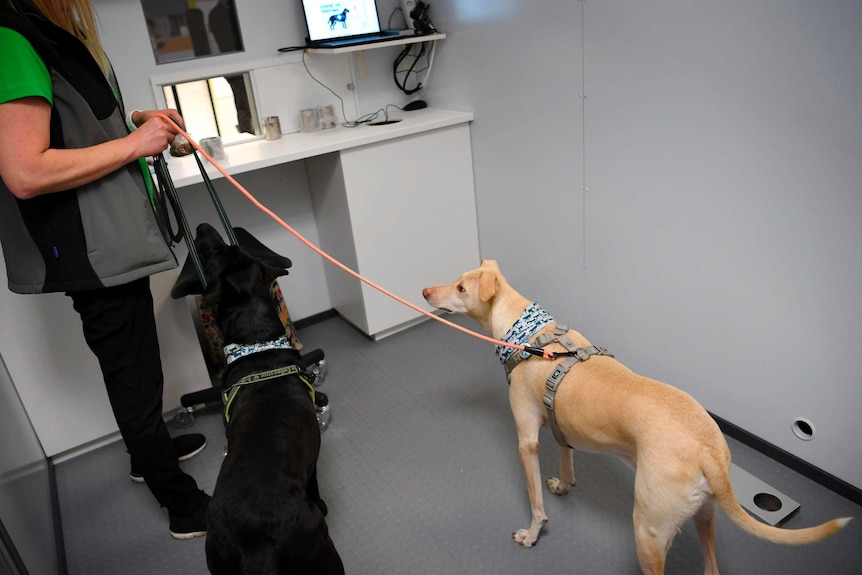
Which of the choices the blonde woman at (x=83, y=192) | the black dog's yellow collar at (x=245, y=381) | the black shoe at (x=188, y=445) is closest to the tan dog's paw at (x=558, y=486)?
the black dog's yellow collar at (x=245, y=381)

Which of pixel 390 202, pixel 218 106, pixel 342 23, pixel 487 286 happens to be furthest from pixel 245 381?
pixel 342 23

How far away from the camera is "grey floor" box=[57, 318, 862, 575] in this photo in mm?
1684

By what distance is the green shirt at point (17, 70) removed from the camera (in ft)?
4.00

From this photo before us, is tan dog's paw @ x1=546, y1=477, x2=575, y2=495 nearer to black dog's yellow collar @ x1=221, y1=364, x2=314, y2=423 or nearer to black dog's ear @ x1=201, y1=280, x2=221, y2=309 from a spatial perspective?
black dog's yellow collar @ x1=221, y1=364, x2=314, y2=423

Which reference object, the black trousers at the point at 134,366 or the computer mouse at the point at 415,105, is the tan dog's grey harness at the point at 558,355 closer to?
the black trousers at the point at 134,366

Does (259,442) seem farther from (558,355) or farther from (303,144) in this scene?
(303,144)

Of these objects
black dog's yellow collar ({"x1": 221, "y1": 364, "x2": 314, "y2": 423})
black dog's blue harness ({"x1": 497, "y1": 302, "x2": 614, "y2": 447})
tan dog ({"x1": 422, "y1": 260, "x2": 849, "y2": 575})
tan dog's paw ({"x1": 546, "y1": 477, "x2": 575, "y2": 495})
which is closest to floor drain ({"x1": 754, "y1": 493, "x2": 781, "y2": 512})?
tan dog ({"x1": 422, "y1": 260, "x2": 849, "y2": 575})

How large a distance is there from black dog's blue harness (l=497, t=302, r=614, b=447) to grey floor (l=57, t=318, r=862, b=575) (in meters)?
0.38

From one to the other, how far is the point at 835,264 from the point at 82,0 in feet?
6.82

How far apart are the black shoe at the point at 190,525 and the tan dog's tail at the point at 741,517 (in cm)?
151

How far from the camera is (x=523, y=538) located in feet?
5.72

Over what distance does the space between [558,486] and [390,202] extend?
1.47m

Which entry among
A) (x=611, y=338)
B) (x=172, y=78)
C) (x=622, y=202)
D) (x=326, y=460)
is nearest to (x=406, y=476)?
(x=326, y=460)

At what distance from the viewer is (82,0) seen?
146cm
